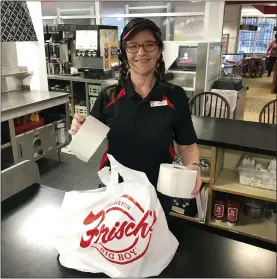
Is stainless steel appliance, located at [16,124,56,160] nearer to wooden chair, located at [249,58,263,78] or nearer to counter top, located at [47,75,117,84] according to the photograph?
counter top, located at [47,75,117,84]

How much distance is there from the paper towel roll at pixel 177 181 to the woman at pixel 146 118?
0.87 ft

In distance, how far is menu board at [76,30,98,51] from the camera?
3.69m

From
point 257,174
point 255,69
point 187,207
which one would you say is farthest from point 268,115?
point 255,69

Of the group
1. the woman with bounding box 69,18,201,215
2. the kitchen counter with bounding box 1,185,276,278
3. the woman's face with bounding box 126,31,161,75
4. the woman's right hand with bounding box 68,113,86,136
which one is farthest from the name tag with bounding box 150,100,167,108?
the kitchen counter with bounding box 1,185,276,278

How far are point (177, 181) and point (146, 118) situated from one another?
35 centimetres

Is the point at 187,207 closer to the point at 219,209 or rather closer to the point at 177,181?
the point at 219,209

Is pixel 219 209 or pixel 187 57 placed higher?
pixel 187 57

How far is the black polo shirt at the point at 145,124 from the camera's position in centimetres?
92

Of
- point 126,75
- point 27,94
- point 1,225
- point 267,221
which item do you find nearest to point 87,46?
point 27,94

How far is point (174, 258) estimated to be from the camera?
2.15ft

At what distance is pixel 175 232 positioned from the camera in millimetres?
751

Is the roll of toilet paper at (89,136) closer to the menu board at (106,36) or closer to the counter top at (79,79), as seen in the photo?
the counter top at (79,79)

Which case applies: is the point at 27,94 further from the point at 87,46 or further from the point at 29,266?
the point at 29,266

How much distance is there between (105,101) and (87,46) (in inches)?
119
